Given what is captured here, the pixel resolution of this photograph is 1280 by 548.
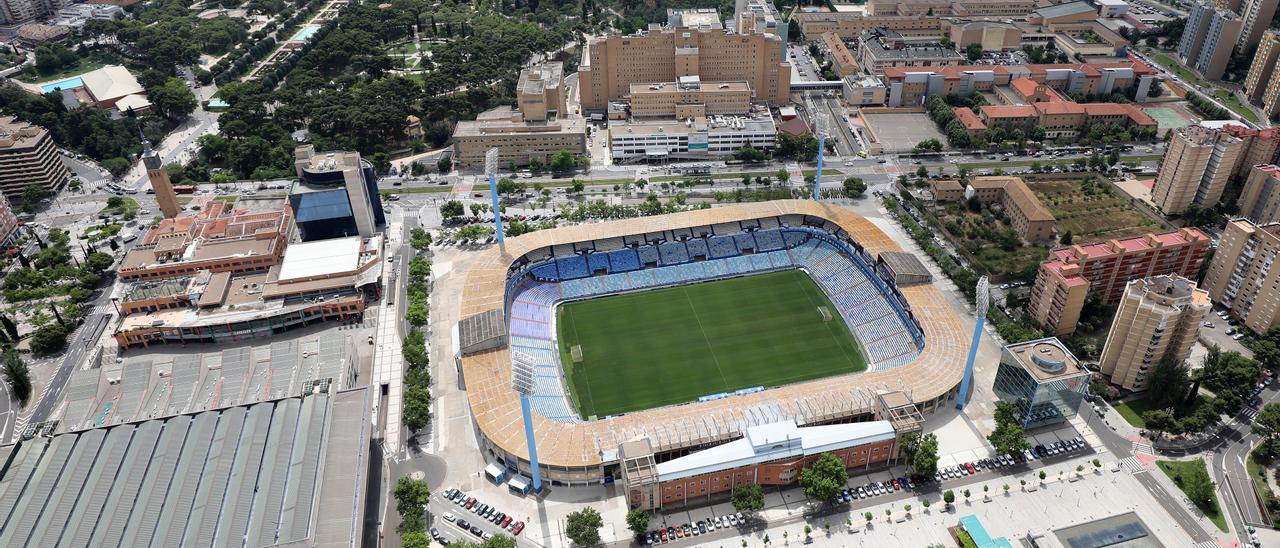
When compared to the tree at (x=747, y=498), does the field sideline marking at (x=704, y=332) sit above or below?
below

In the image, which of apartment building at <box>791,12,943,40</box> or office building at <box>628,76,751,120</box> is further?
apartment building at <box>791,12,943,40</box>

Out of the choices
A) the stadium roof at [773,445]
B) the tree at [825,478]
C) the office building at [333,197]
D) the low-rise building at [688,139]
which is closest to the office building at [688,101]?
the low-rise building at [688,139]

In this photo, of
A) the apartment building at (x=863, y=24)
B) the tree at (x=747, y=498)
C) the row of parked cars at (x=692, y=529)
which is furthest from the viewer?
the apartment building at (x=863, y=24)

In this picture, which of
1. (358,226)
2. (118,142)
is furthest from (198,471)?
(118,142)

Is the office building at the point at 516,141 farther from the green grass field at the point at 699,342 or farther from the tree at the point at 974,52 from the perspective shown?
the tree at the point at 974,52

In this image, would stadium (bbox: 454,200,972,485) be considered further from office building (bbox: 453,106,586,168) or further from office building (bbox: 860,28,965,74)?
office building (bbox: 860,28,965,74)

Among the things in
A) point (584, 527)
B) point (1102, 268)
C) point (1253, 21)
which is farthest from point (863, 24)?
point (584, 527)

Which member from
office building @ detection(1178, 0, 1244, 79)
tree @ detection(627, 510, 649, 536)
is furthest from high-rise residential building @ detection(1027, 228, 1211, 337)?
office building @ detection(1178, 0, 1244, 79)

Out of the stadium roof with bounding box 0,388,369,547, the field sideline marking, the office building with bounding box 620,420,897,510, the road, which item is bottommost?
the field sideline marking
